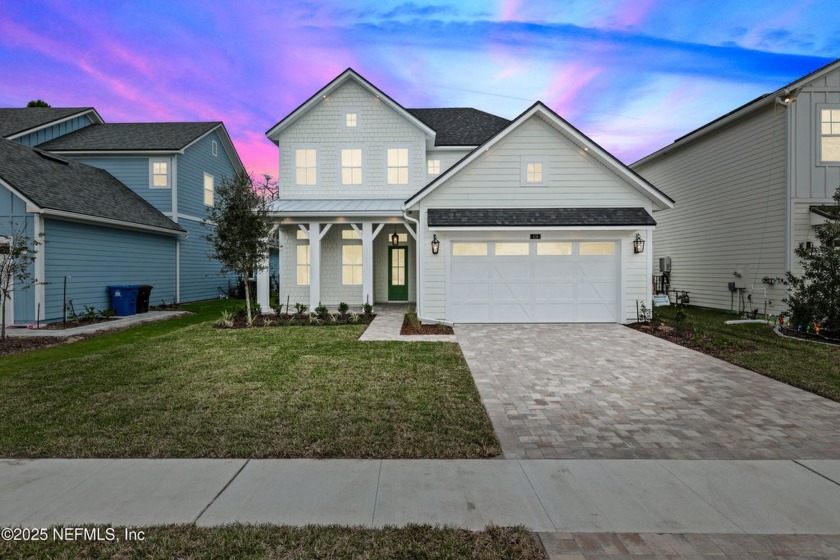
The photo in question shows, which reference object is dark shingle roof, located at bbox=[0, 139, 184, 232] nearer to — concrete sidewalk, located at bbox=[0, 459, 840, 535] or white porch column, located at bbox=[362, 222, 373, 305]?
white porch column, located at bbox=[362, 222, 373, 305]

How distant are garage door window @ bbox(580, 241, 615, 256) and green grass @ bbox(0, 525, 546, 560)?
33.8 ft

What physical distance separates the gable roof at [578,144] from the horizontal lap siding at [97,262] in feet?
35.2

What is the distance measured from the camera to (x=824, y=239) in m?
9.30

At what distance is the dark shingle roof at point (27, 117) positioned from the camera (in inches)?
724

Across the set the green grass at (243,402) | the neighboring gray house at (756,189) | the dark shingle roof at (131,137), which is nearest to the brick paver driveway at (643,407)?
the green grass at (243,402)

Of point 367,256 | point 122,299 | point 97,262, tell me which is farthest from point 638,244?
point 97,262

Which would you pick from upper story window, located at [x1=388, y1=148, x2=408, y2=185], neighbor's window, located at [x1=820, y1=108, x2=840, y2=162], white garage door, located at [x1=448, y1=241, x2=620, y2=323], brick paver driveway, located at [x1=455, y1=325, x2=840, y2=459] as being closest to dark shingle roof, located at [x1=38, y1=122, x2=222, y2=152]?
upper story window, located at [x1=388, y1=148, x2=408, y2=185]

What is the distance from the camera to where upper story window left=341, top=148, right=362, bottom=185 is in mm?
15703

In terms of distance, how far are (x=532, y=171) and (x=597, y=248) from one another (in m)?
3.00

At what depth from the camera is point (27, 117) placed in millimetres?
19578

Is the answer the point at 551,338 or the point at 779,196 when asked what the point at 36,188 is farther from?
the point at 779,196

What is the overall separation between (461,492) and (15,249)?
12.1m

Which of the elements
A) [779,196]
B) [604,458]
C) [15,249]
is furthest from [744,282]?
[15,249]

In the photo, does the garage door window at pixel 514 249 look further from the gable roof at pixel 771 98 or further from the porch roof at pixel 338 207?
the gable roof at pixel 771 98
